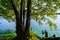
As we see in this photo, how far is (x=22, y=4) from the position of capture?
3.96 metres

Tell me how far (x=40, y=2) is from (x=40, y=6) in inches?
4.2

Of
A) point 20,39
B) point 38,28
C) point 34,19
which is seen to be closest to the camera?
point 20,39

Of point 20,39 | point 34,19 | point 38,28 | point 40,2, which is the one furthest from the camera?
point 38,28

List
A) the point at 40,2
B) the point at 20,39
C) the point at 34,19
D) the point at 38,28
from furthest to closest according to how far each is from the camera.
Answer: the point at 38,28 < the point at 34,19 < the point at 40,2 < the point at 20,39

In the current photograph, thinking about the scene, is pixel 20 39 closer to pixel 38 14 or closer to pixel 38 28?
pixel 38 14

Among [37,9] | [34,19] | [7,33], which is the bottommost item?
[7,33]

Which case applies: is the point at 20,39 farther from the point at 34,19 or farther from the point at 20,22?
the point at 34,19

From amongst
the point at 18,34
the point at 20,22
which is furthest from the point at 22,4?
the point at 18,34

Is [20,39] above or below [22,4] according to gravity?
below

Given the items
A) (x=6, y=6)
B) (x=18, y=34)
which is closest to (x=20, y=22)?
(x=18, y=34)

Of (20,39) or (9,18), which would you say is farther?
(9,18)

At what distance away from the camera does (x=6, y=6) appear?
170 inches

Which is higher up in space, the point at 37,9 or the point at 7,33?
the point at 37,9

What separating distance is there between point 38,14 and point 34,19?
26 cm
